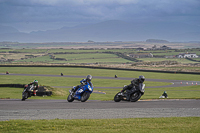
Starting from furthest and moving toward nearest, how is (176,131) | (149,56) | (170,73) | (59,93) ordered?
(149,56)
(170,73)
(59,93)
(176,131)

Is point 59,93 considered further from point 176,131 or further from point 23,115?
point 176,131

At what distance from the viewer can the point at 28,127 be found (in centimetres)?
1215

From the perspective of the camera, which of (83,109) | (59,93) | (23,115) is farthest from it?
(59,93)

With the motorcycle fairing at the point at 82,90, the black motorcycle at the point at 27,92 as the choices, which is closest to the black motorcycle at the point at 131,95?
the motorcycle fairing at the point at 82,90

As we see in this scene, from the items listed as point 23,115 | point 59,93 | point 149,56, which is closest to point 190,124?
point 23,115

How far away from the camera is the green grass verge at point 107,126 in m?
11.8

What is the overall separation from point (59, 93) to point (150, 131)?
2206cm

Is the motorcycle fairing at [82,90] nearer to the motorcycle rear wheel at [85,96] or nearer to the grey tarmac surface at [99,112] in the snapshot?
the motorcycle rear wheel at [85,96]

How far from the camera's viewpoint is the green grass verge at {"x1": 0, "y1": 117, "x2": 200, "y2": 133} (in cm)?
1177

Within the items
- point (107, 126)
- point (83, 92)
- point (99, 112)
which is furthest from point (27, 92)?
point (107, 126)

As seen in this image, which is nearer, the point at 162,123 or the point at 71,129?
the point at 71,129

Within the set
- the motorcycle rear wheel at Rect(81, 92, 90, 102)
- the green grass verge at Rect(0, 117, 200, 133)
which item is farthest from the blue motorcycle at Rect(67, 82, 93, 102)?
the green grass verge at Rect(0, 117, 200, 133)

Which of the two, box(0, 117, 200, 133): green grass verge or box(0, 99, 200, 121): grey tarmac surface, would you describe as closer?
box(0, 117, 200, 133): green grass verge

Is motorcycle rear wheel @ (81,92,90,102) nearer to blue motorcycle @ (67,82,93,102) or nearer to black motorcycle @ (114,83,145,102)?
blue motorcycle @ (67,82,93,102)
